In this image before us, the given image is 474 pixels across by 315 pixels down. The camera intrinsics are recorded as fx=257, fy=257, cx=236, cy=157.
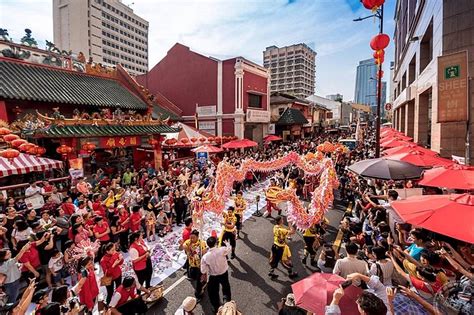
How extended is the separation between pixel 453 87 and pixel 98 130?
15425 mm

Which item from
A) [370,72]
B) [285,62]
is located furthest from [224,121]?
[370,72]

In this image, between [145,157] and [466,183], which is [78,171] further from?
[466,183]

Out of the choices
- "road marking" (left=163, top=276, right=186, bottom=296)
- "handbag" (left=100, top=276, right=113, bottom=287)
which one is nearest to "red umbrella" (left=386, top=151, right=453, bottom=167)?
"road marking" (left=163, top=276, right=186, bottom=296)

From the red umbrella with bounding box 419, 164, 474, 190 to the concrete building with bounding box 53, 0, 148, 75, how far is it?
186 ft

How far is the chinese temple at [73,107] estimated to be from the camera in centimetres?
1253

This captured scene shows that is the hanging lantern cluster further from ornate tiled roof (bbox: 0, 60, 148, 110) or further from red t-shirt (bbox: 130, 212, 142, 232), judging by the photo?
ornate tiled roof (bbox: 0, 60, 148, 110)

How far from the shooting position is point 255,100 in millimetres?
28734

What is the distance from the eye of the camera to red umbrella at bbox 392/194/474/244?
3.46 metres

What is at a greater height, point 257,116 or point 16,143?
point 257,116

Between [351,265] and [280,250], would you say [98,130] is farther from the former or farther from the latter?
[351,265]

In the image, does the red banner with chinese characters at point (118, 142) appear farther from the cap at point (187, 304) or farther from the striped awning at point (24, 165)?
the cap at point (187, 304)

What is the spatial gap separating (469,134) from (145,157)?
58.5 feet

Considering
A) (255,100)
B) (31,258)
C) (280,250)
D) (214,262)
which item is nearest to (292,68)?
(255,100)

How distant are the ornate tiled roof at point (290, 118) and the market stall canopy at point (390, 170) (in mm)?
26696
